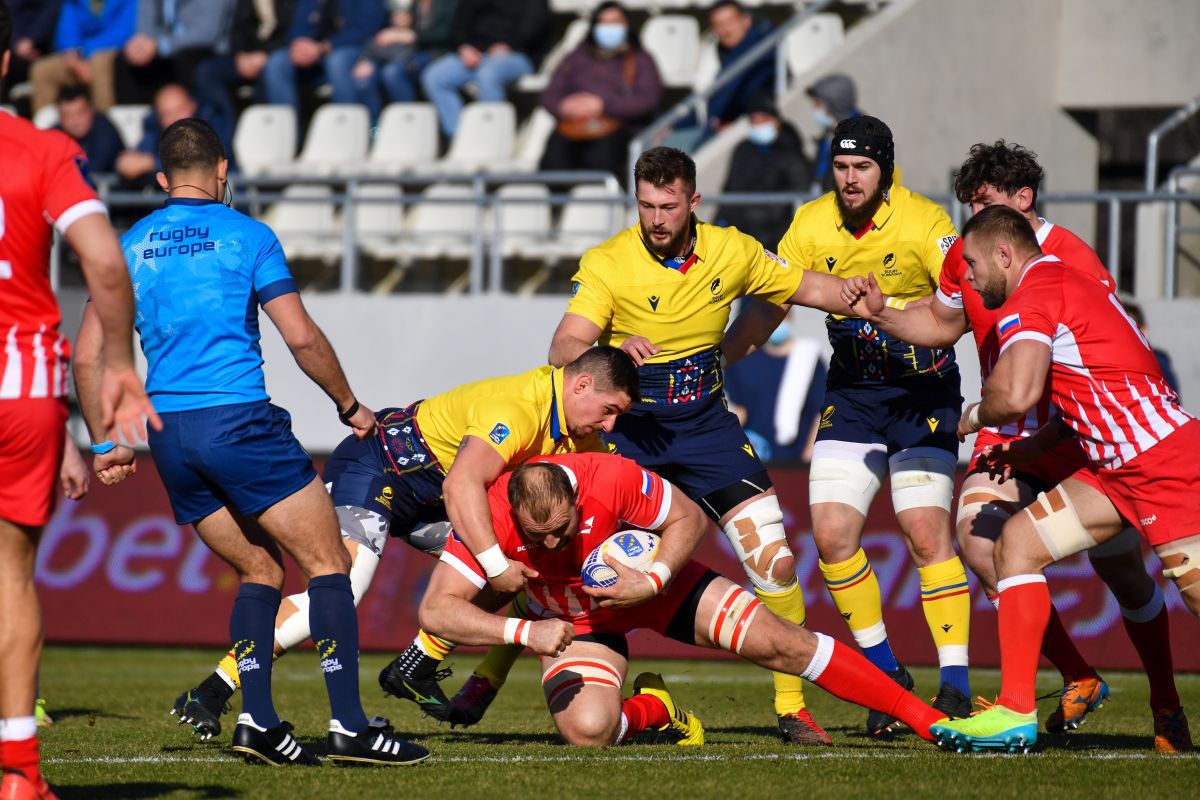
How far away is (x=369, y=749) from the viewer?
20.2ft

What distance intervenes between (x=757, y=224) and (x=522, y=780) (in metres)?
8.93

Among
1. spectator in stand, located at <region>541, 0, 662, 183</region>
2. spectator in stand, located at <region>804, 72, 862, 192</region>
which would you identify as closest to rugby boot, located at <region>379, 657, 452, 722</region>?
spectator in stand, located at <region>804, 72, 862, 192</region>

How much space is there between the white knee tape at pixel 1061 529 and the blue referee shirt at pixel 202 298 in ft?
10.2

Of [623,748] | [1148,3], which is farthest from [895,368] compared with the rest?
[1148,3]

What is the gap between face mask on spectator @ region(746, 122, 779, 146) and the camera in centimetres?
1463

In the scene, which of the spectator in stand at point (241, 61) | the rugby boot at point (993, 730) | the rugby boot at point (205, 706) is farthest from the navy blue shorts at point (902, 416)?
the spectator in stand at point (241, 61)

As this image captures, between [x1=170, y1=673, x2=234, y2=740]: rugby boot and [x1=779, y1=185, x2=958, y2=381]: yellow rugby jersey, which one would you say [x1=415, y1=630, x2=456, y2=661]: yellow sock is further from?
[x1=779, y1=185, x2=958, y2=381]: yellow rugby jersey

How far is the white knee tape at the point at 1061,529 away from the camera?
254 inches

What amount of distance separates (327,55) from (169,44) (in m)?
1.96

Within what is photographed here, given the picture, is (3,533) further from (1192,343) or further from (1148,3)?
(1148,3)

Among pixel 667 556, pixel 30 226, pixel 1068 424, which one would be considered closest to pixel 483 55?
pixel 667 556

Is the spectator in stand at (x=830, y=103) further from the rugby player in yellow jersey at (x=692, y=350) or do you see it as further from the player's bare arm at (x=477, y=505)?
the player's bare arm at (x=477, y=505)

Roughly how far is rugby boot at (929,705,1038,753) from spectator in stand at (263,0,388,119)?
44.0ft

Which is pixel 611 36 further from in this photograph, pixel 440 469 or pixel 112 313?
pixel 112 313
